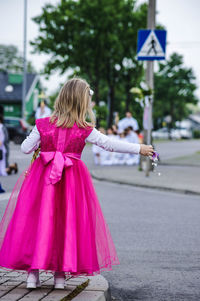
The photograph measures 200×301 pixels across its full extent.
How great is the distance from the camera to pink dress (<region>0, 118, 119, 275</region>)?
4242 millimetres

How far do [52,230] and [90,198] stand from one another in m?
0.40

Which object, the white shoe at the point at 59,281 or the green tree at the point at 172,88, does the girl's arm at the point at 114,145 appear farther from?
the green tree at the point at 172,88

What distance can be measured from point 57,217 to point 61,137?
0.57m

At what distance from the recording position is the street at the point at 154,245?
4961 mm

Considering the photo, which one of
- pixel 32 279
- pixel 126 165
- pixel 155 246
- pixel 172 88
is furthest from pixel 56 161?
pixel 172 88

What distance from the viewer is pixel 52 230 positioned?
14.0 ft

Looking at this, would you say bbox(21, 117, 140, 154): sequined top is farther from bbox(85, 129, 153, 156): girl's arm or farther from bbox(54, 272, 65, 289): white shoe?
bbox(54, 272, 65, 289): white shoe

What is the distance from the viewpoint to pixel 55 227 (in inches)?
170

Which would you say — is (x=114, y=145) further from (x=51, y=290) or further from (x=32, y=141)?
(x=51, y=290)

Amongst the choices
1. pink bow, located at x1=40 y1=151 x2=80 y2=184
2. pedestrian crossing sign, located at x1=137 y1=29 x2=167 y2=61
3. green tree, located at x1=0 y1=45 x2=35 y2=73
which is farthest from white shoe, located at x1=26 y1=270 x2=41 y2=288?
green tree, located at x1=0 y1=45 x2=35 y2=73

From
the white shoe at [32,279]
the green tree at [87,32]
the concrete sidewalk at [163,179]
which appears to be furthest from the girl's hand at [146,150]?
the green tree at [87,32]

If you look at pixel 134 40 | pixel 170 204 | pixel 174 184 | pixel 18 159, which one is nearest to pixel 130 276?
pixel 170 204

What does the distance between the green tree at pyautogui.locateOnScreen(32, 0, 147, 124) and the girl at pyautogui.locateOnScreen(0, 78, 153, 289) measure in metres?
35.6

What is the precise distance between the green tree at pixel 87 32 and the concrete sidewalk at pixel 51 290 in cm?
3561
